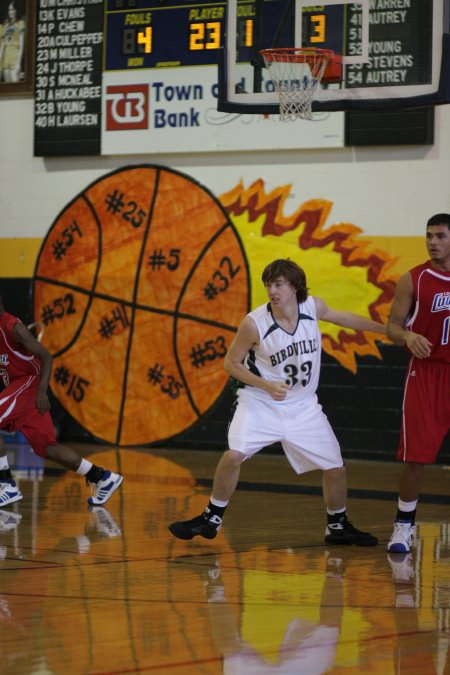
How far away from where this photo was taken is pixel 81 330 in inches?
574

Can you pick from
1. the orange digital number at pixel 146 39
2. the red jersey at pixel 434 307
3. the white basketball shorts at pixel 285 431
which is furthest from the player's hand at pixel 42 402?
the orange digital number at pixel 146 39

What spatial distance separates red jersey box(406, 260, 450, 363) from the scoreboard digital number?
7064 mm

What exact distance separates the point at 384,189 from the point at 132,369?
352 cm

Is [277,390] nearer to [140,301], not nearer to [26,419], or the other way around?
[26,419]

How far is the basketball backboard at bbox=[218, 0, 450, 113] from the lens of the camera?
9914 millimetres

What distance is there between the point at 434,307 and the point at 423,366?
1.09ft

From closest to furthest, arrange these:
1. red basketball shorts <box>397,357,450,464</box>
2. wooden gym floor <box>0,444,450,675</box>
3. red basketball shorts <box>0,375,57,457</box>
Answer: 1. wooden gym floor <box>0,444,450,675</box>
2. red basketball shorts <box>397,357,450,464</box>
3. red basketball shorts <box>0,375,57,457</box>

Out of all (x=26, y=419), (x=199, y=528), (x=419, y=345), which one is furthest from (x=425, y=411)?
(x=26, y=419)

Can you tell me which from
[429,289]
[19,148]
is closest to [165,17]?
[19,148]

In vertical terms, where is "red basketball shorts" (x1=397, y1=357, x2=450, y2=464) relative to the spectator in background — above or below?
below

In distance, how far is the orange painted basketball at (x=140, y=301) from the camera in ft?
45.4

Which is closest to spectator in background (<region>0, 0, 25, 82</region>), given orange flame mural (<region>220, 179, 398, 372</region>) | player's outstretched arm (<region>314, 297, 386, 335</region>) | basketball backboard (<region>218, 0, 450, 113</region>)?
orange flame mural (<region>220, 179, 398, 372</region>)

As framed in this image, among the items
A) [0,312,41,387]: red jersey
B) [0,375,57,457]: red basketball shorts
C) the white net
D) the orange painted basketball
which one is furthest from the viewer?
the orange painted basketball

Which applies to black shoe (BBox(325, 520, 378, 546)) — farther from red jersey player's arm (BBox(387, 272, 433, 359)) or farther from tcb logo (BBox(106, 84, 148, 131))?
tcb logo (BBox(106, 84, 148, 131))
